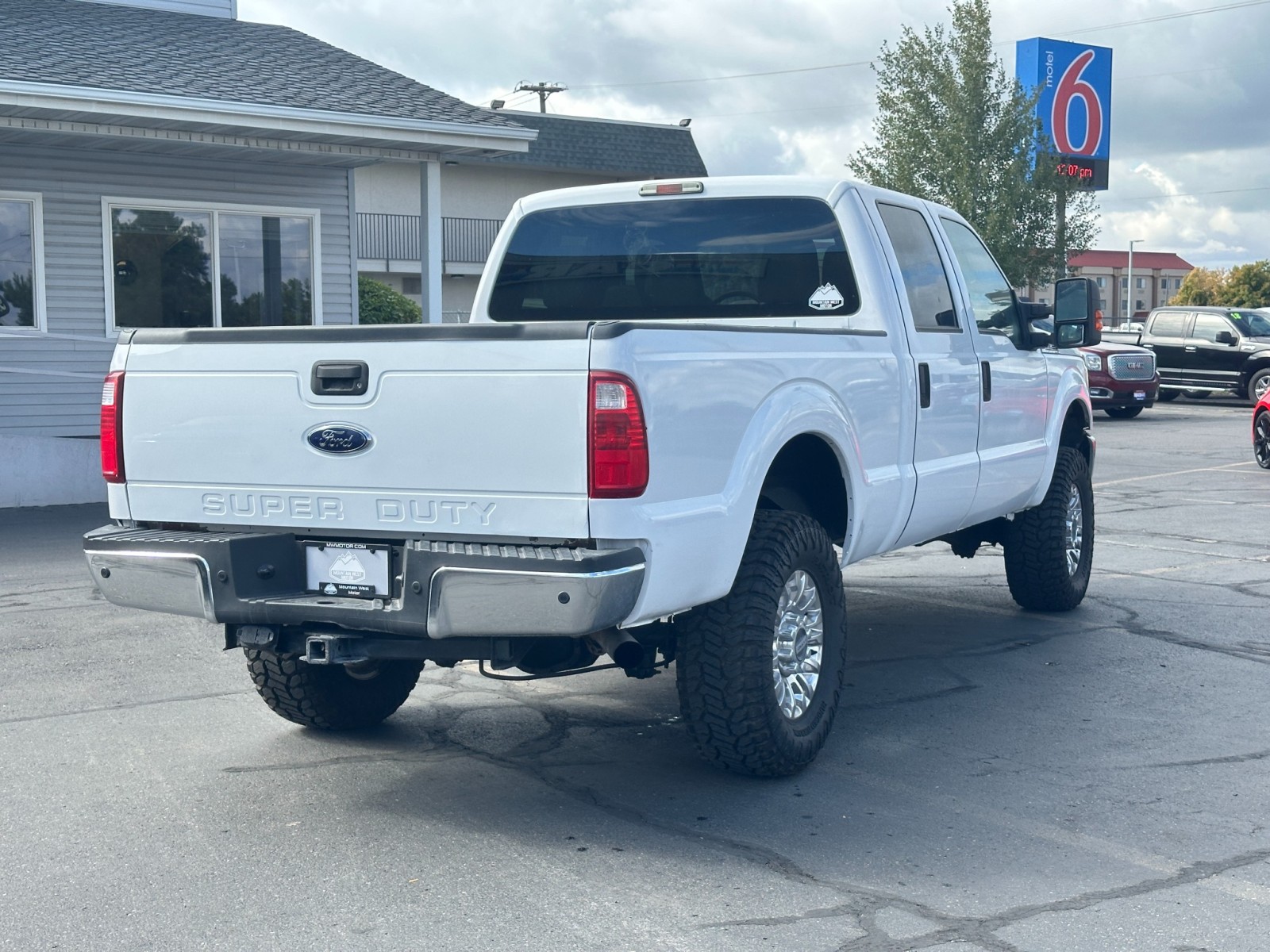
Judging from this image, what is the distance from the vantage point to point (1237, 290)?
75625mm

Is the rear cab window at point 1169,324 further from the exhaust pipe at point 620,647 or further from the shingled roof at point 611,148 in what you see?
the exhaust pipe at point 620,647

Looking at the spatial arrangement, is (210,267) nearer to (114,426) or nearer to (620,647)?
(114,426)

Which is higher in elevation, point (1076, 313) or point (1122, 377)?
point (1076, 313)

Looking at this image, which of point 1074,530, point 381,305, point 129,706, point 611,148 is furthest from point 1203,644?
point 611,148

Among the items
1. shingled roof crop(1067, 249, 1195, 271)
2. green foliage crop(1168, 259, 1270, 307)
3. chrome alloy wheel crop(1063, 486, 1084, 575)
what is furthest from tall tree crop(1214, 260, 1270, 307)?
chrome alloy wheel crop(1063, 486, 1084, 575)

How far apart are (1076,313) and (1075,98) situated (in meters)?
30.8

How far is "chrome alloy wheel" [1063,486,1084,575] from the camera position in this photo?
819cm

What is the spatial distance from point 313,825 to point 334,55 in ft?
46.8

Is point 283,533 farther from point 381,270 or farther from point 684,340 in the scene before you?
point 381,270

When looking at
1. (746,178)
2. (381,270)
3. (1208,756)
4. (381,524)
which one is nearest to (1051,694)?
(1208,756)

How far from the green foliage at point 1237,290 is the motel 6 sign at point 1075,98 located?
38580 millimetres

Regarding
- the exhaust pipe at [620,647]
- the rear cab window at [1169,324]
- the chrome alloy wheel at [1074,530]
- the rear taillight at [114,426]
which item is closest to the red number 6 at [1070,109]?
the rear cab window at [1169,324]

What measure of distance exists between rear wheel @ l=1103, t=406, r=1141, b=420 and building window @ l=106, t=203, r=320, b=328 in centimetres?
1464

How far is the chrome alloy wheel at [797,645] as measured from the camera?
5188mm
